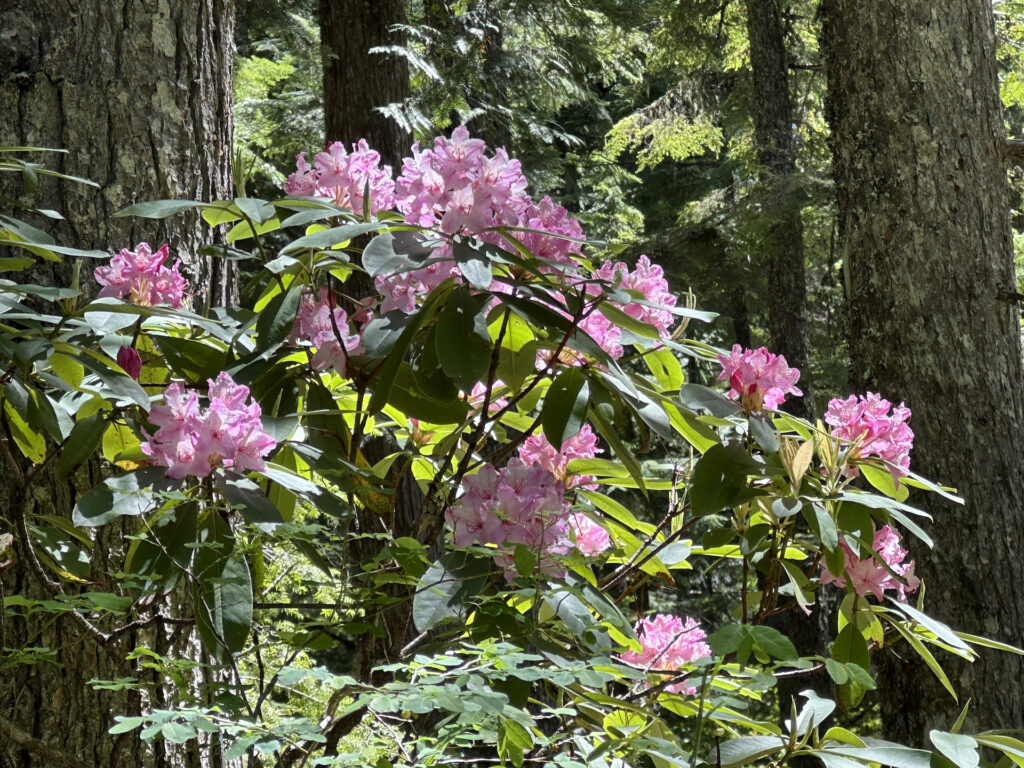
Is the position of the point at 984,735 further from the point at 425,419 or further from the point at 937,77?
the point at 937,77

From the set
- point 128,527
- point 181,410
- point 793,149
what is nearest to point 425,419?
point 181,410

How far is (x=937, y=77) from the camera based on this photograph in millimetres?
3105

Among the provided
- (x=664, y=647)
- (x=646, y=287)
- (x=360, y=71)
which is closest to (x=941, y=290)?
(x=664, y=647)

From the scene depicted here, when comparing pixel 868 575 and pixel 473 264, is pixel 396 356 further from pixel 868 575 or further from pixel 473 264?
pixel 868 575

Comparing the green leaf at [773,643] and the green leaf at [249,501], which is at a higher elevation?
the green leaf at [249,501]

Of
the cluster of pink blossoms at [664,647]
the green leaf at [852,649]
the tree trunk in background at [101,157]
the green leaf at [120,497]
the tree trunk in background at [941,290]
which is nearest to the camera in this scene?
the green leaf at [120,497]

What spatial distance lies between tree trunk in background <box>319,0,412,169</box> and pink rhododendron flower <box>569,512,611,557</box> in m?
3.94

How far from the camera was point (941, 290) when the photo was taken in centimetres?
305

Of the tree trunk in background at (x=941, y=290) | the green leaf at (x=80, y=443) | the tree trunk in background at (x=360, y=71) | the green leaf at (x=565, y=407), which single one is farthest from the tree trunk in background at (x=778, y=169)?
the green leaf at (x=80, y=443)

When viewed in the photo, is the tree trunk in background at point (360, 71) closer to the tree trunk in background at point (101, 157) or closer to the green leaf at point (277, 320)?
the tree trunk in background at point (101, 157)

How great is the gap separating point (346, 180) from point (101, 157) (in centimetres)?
52

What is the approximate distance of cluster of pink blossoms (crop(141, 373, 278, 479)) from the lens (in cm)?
98

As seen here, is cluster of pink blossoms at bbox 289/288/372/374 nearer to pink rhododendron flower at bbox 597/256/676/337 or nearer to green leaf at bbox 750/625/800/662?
pink rhododendron flower at bbox 597/256/676/337

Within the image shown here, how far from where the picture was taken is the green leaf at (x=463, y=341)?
3.50 ft
